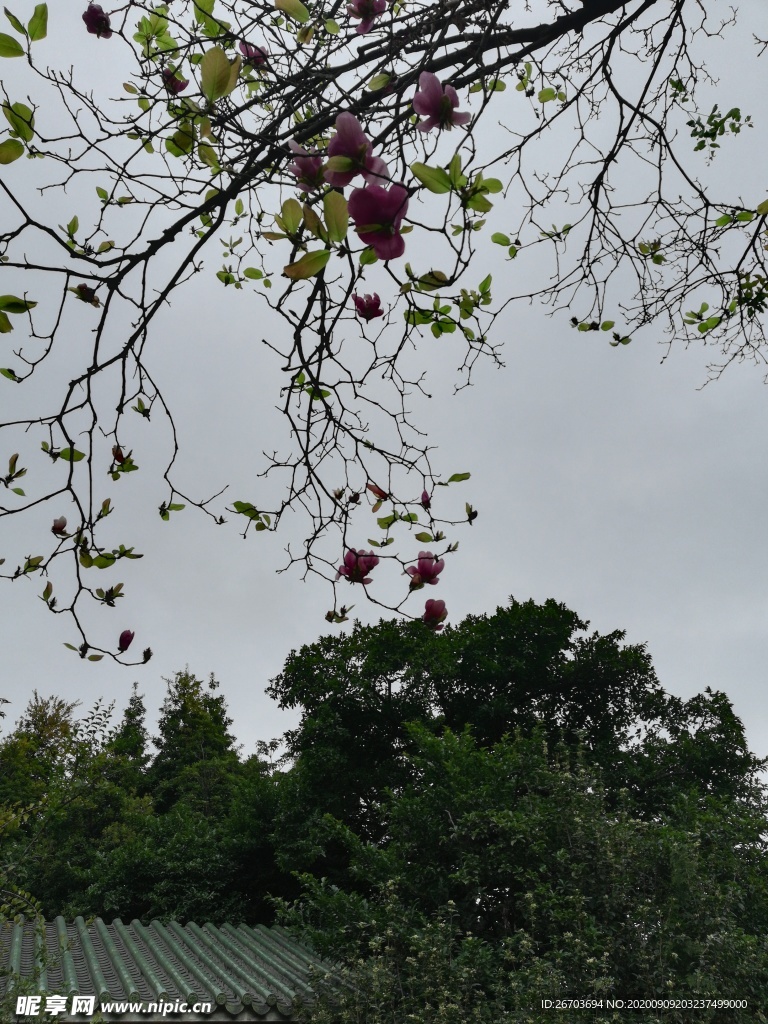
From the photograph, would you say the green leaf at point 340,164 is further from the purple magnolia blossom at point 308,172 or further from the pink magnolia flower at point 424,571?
the pink magnolia flower at point 424,571

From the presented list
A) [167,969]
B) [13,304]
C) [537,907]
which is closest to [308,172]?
[13,304]

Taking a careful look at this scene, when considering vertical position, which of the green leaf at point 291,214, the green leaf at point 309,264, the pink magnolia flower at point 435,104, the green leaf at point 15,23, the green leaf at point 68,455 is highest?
the green leaf at point 15,23

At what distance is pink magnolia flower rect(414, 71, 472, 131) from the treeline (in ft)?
12.7

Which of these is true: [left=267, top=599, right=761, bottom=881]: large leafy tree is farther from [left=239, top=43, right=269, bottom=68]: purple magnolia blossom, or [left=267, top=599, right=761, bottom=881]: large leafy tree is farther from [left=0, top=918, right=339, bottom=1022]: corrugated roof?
[left=239, top=43, right=269, bottom=68]: purple magnolia blossom

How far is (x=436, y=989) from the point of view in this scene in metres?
4.75

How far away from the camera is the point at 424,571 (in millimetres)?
1736

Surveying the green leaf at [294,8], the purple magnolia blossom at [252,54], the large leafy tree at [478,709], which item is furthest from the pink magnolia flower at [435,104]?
the large leafy tree at [478,709]

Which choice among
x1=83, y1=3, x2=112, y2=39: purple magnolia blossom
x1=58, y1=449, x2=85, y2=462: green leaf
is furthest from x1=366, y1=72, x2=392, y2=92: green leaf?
x1=58, y1=449, x2=85, y2=462: green leaf

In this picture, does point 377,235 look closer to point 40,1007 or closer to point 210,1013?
point 40,1007

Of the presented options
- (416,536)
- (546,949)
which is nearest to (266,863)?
(546,949)

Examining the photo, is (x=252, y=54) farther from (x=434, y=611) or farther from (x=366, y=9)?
(x=434, y=611)

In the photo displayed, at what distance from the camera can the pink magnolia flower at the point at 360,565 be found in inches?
69.6

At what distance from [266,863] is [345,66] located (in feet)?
38.9

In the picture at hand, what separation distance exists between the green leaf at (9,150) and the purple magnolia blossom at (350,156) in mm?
549
